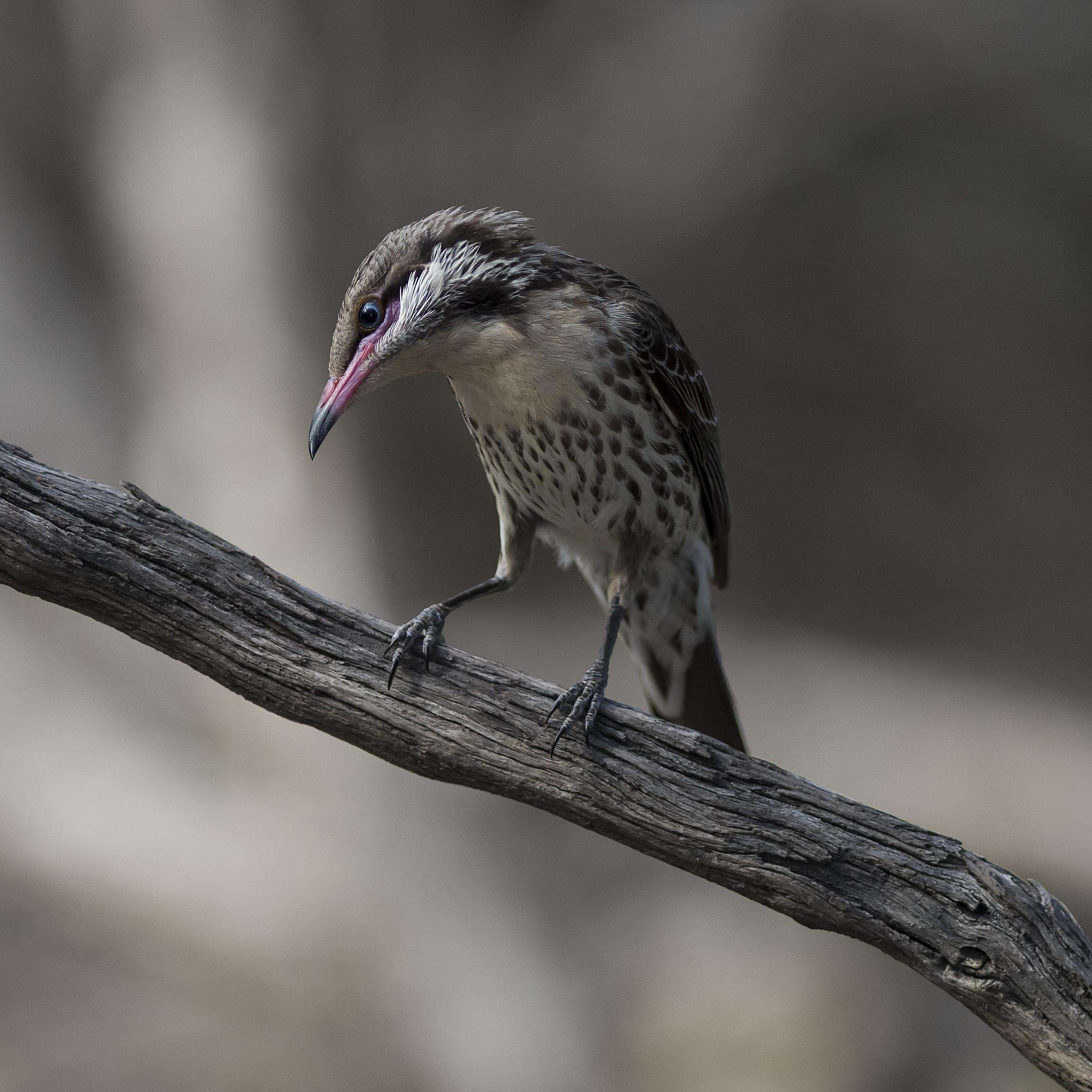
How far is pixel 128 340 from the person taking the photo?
5.70 meters

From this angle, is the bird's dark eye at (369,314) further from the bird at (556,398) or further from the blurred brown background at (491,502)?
the blurred brown background at (491,502)

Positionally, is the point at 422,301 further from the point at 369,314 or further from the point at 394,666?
the point at 394,666

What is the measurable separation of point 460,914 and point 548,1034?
0.71 metres

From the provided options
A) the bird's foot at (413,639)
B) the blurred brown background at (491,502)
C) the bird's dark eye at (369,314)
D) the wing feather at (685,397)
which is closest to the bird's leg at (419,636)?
the bird's foot at (413,639)

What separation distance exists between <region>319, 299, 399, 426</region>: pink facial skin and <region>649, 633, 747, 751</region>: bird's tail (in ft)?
4.69

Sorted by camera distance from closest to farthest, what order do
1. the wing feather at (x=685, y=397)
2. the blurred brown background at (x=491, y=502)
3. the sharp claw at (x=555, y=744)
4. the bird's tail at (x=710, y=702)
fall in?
1. the sharp claw at (x=555, y=744)
2. the wing feather at (x=685, y=397)
3. the bird's tail at (x=710, y=702)
4. the blurred brown background at (x=491, y=502)

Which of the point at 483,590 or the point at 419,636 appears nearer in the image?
the point at 419,636

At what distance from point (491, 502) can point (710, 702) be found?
2562 mm

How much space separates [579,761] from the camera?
234cm

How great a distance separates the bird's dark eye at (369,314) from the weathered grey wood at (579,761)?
580mm

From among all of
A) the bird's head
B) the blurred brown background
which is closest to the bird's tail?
the bird's head

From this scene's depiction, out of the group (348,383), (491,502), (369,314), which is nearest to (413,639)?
(348,383)

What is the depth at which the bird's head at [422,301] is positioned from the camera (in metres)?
2.41

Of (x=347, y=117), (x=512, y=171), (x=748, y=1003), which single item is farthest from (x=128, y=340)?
(x=748, y=1003)
